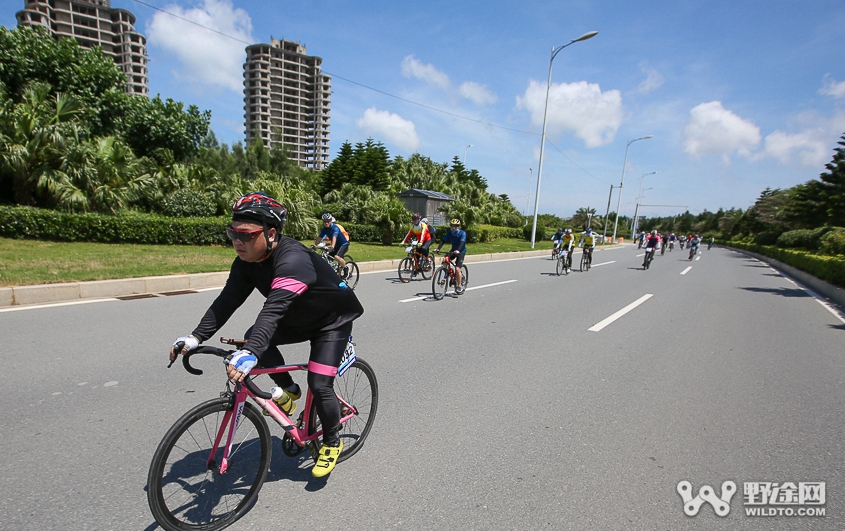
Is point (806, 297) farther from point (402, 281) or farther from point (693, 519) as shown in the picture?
point (693, 519)

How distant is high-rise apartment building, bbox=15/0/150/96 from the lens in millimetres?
69625

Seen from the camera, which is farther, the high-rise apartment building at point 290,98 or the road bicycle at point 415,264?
the high-rise apartment building at point 290,98

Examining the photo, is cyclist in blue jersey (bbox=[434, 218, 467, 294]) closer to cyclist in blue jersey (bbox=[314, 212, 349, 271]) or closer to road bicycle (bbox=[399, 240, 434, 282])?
road bicycle (bbox=[399, 240, 434, 282])

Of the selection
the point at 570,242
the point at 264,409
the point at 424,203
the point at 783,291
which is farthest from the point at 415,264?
the point at 424,203

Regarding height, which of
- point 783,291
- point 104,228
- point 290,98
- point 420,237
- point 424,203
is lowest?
point 783,291

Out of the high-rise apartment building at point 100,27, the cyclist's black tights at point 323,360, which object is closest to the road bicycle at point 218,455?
the cyclist's black tights at point 323,360

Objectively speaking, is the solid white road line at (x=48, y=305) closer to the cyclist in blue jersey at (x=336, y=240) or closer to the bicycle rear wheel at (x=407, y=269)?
the cyclist in blue jersey at (x=336, y=240)

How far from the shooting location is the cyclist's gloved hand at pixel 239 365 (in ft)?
7.13

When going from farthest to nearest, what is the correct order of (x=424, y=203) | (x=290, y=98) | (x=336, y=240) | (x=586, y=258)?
1. (x=290, y=98)
2. (x=424, y=203)
3. (x=586, y=258)
4. (x=336, y=240)

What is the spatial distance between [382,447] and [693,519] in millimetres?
2050

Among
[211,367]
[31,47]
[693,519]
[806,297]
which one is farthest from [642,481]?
[31,47]

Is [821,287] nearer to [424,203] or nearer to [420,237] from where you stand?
[420,237]

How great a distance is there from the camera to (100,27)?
75438mm

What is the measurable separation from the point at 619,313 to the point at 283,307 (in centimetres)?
816
